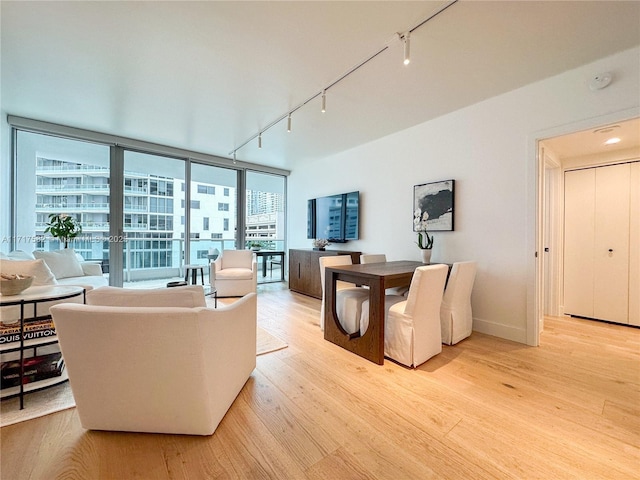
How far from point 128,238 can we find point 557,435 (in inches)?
211

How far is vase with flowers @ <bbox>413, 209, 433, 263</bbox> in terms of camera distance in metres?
3.18

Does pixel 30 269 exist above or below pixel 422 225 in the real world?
below

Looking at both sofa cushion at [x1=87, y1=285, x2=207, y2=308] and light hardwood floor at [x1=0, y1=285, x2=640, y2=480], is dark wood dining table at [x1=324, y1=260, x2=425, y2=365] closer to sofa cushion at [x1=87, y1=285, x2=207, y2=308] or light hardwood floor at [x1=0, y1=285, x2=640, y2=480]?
light hardwood floor at [x1=0, y1=285, x2=640, y2=480]

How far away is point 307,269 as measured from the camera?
461 centimetres

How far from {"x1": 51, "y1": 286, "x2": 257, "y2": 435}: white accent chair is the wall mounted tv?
10.6ft

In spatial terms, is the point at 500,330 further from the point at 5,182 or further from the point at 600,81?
the point at 5,182

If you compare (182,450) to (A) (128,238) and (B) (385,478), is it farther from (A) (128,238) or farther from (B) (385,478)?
(A) (128,238)

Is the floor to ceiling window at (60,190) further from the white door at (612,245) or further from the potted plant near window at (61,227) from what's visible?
the white door at (612,245)

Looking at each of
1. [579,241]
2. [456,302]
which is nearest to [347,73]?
[456,302]

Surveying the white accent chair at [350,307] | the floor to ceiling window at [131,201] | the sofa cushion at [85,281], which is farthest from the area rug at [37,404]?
the floor to ceiling window at [131,201]

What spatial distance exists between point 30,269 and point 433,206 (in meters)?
3.98

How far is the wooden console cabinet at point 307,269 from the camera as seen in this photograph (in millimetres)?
4324

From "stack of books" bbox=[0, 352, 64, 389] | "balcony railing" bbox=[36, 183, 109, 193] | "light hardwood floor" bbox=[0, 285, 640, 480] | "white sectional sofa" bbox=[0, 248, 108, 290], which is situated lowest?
"light hardwood floor" bbox=[0, 285, 640, 480]

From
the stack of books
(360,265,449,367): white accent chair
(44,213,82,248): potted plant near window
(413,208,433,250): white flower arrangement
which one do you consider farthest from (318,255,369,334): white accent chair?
(44,213,82,248): potted plant near window
